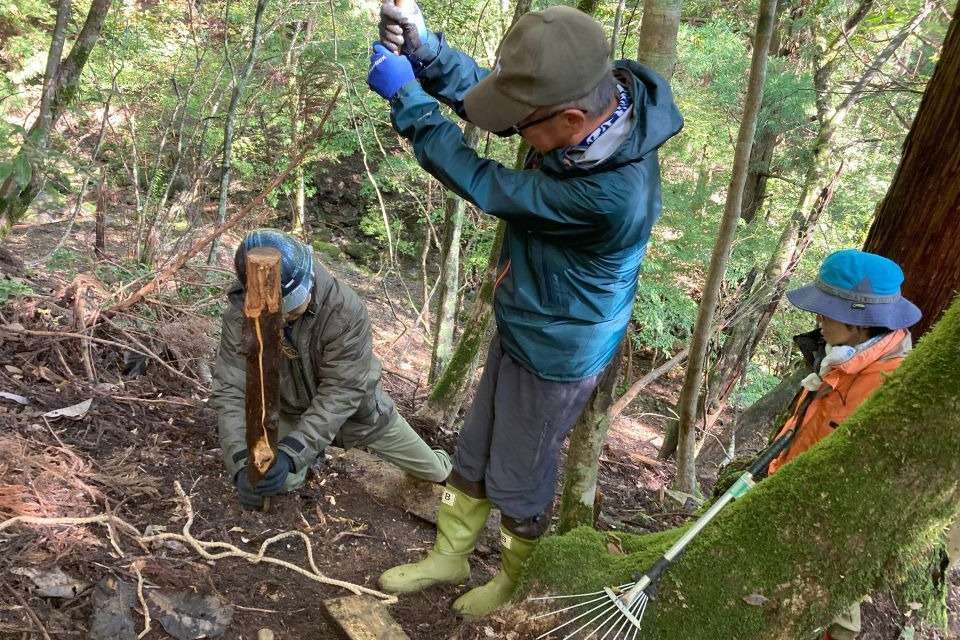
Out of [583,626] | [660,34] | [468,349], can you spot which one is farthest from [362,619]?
[660,34]

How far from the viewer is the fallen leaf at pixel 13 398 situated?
11.5 feet

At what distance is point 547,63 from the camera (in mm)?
2027

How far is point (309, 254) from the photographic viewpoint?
3016 mm

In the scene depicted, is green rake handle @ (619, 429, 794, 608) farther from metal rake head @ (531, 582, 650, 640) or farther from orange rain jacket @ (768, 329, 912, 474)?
orange rain jacket @ (768, 329, 912, 474)

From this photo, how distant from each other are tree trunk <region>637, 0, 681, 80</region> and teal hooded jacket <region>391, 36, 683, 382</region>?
71cm

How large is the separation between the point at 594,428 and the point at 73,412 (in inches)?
108

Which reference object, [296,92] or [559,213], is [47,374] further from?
[296,92]

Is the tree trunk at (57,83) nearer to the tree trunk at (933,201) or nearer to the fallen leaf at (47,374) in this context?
the fallen leaf at (47,374)

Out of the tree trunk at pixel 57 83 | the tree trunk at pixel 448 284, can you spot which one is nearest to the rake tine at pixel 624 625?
the tree trunk at pixel 448 284

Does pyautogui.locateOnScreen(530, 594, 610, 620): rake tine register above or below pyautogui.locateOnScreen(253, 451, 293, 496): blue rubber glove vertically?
above

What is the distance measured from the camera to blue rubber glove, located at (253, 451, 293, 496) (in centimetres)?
297

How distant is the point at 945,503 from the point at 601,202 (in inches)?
48.2

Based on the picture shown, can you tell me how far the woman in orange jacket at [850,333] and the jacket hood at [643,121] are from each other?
81 cm

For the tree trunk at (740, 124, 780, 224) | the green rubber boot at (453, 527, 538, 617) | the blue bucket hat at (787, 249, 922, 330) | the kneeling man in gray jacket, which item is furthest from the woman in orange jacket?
the tree trunk at (740, 124, 780, 224)
